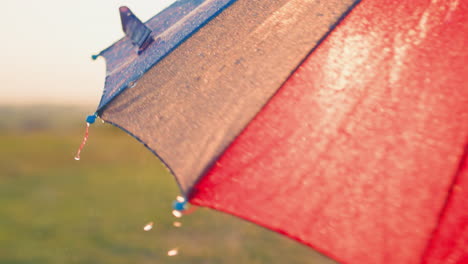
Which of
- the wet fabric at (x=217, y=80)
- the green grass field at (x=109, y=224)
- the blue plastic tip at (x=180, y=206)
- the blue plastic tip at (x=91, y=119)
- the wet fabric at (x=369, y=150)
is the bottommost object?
the green grass field at (x=109, y=224)

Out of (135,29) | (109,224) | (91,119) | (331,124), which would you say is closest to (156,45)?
(135,29)

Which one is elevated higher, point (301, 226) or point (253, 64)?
point (253, 64)

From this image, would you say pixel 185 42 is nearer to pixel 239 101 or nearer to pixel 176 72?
pixel 176 72

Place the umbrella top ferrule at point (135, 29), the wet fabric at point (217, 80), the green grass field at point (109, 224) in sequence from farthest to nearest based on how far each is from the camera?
the green grass field at point (109, 224), the umbrella top ferrule at point (135, 29), the wet fabric at point (217, 80)

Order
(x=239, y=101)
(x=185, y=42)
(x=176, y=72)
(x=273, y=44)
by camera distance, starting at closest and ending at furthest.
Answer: (x=239, y=101)
(x=273, y=44)
(x=176, y=72)
(x=185, y=42)

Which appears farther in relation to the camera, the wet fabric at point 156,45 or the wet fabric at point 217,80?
the wet fabric at point 156,45

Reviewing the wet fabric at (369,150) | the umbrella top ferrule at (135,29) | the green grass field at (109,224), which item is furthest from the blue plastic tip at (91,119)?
the green grass field at (109,224)

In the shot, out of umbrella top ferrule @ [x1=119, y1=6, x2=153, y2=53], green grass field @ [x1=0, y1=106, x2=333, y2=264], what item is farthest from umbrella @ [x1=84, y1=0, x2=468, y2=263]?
green grass field @ [x1=0, y1=106, x2=333, y2=264]

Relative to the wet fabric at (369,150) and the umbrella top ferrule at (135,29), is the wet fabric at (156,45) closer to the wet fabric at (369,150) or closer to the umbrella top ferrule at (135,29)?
the umbrella top ferrule at (135,29)

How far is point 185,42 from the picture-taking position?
1933 mm

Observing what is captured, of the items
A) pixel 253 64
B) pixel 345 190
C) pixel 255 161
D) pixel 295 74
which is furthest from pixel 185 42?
pixel 345 190

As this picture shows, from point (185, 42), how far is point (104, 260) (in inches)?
134

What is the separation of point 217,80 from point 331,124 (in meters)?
0.49

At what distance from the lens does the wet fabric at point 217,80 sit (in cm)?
148
